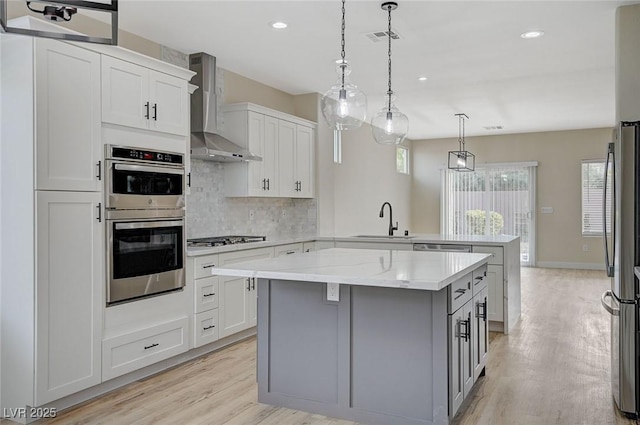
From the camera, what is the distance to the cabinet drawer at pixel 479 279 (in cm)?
321

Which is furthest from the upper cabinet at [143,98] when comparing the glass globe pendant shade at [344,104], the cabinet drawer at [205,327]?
the cabinet drawer at [205,327]

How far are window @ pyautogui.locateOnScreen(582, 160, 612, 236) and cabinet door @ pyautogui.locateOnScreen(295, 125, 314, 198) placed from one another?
612 centimetres

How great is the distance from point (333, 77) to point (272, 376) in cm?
360

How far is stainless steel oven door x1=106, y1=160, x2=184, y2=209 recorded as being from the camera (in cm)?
334

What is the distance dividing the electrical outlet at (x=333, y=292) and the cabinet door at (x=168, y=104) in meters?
1.82

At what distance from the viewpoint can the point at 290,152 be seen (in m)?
5.82

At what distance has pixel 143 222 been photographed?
3.54 metres

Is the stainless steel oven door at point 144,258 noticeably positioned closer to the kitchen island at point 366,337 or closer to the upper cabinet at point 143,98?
the upper cabinet at point 143,98

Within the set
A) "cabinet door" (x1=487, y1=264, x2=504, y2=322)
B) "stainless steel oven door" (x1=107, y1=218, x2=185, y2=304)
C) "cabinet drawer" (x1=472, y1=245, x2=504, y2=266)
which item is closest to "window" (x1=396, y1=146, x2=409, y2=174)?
"cabinet drawer" (x1=472, y1=245, x2=504, y2=266)

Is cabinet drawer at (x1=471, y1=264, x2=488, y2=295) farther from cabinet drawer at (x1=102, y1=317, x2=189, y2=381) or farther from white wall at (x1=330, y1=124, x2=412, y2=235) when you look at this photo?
white wall at (x1=330, y1=124, x2=412, y2=235)

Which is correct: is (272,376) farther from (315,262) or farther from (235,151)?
(235,151)

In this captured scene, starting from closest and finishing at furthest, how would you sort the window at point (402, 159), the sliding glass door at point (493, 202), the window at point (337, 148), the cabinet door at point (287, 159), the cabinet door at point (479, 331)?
the cabinet door at point (479, 331) < the cabinet door at point (287, 159) < the window at point (337, 148) < the sliding glass door at point (493, 202) < the window at point (402, 159)

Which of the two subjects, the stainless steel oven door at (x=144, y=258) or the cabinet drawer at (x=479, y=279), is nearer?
the cabinet drawer at (x=479, y=279)

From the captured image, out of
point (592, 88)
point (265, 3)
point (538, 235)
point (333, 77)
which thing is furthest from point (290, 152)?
point (538, 235)
